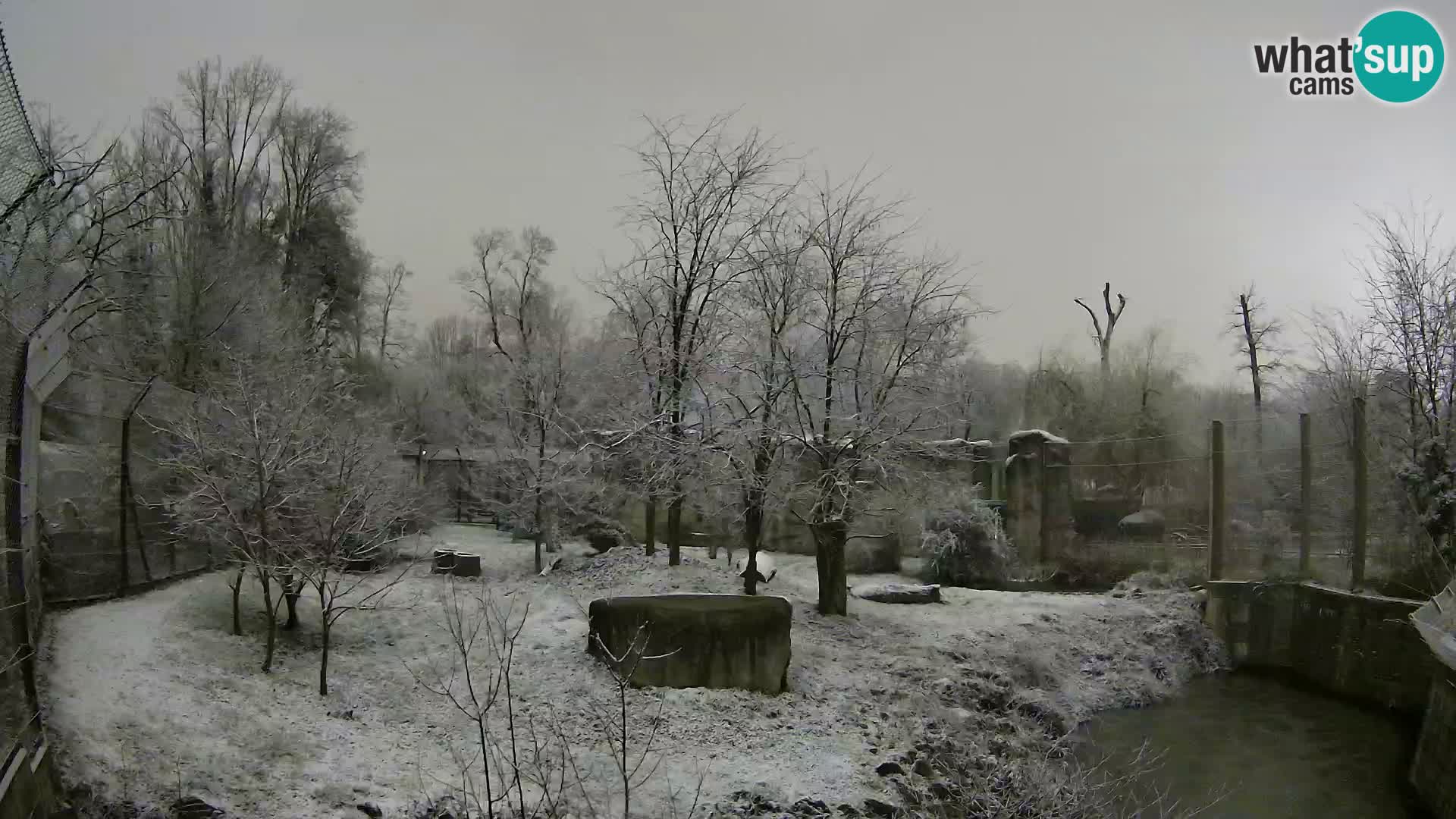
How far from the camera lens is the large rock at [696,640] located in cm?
888

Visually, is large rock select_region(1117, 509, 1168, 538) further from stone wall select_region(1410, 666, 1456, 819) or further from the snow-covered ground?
stone wall select_region(1410, 666, 1456, 819)

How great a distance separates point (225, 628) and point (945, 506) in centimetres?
1030

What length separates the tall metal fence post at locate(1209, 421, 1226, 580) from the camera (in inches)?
529

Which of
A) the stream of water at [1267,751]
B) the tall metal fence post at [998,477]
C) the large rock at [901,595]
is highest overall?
the tall metal fence post at [998,477]

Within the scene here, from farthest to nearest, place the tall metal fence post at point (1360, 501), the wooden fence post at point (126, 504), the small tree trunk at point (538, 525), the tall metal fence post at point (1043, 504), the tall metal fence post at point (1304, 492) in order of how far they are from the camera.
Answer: the tall metal fence post at point (1043, 504)
the small tree trunk at point (538, 525)
the tall metal fence post at point (1304, 492)
the tall metal fence post at point (1360, 501)
the wooden fence post at point (126, 504)

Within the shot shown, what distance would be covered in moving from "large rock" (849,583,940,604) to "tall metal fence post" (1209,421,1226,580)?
433cm

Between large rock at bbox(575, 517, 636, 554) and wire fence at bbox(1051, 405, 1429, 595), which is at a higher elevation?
wire fence at bbox(1051, 405, 1429, 595)

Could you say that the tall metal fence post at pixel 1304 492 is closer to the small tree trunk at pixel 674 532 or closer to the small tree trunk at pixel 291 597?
the small tree trunk at pixel 674 532

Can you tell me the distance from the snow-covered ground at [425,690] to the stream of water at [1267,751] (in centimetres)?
58

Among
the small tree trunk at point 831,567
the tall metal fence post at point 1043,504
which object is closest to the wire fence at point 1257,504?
the tall metal fence post at point 1043,504

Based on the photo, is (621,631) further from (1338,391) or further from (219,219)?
(219,219)

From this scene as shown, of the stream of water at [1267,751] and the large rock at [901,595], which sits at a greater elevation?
the large rock at [901,595]

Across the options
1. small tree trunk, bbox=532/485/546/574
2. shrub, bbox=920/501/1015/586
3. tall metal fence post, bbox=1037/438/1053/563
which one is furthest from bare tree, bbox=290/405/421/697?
tall metal fence post, bbox=1037/438/1053/563

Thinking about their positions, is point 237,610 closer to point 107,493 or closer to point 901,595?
point 107,493
